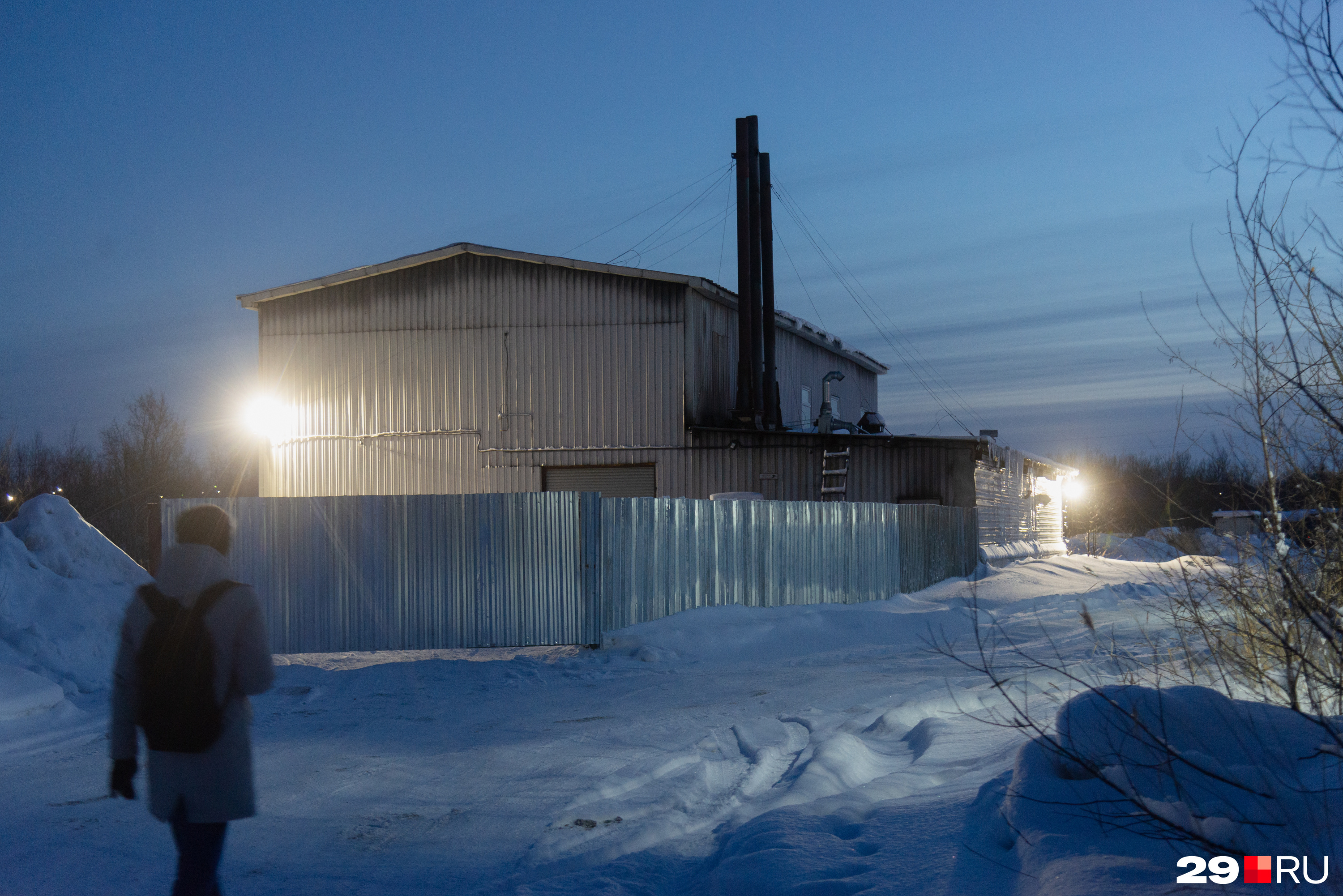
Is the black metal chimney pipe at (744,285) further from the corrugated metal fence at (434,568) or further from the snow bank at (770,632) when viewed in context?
the corrugated metal fence at (434,568)

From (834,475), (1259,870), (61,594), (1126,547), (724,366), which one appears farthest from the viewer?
(1126,547)

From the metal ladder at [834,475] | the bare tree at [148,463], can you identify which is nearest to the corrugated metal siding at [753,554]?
the metal ladder at [834,475]

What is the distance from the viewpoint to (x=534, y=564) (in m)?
12.5

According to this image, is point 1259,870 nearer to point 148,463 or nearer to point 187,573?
point 187,573

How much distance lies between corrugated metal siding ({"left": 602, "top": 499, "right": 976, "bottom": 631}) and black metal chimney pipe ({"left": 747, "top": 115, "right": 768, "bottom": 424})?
677 cm

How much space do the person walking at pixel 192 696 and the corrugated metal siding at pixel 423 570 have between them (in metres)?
8.62

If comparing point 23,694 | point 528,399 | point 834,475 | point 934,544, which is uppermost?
point 528,399

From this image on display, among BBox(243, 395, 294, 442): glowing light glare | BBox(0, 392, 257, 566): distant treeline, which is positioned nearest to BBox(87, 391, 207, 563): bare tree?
BBox(0, 392, 257, 566): distant treeline

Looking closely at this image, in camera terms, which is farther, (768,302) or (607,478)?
(768,302)

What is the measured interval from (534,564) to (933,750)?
711cm

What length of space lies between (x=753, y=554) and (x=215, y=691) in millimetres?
11973

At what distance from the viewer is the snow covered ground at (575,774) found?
420 cm

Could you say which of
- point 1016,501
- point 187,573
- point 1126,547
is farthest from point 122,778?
point 1126,547

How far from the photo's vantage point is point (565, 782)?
20.5ft
